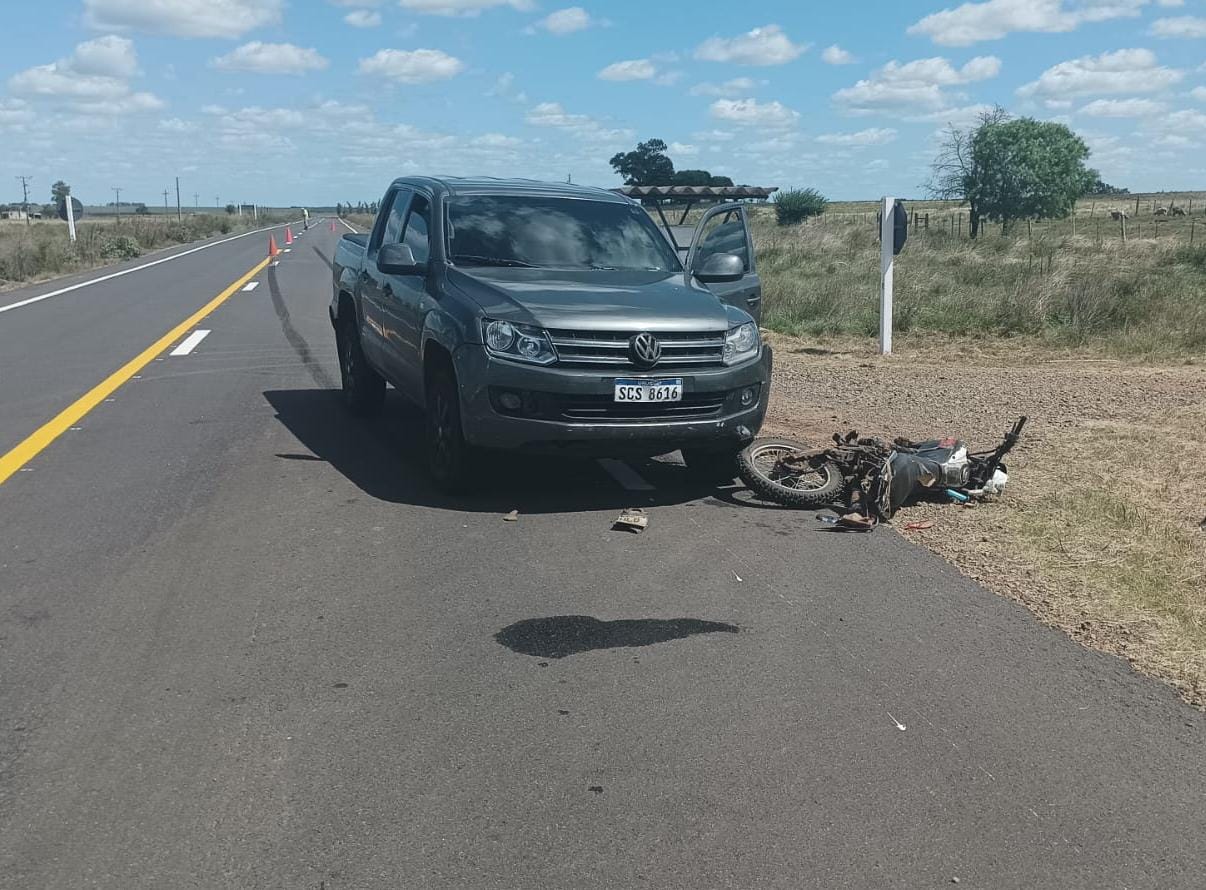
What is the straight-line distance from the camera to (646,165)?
2562 inches

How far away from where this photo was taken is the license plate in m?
6.72

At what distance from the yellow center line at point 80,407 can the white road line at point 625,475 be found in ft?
12.2

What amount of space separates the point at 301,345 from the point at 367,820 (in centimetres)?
1227

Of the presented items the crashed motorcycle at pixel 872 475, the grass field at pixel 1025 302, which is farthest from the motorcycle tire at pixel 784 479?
the grass field at pixel 1025 302

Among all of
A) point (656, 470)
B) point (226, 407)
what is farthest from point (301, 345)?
point (656, 470)

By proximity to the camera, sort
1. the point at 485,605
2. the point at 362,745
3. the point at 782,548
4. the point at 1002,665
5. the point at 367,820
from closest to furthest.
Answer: the point at 367,820
the point at 362,745
the point at 1002,665
the point at 485,605
the point at 782,548

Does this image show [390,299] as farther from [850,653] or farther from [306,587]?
[850,653]

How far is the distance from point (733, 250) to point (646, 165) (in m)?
56.5

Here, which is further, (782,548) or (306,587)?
(782,548)

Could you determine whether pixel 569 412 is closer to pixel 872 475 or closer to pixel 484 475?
pixel 484 475

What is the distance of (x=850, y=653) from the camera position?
4789mm

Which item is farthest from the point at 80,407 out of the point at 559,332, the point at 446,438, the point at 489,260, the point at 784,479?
the point at 784,479

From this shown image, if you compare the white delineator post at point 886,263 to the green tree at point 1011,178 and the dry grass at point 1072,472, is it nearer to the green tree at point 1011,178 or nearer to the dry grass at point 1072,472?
the dry grass at point 1072,472

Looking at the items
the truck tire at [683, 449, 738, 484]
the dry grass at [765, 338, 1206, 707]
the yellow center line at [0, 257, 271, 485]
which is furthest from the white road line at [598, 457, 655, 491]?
the yellow center line at [0, 257, 271, 485]
